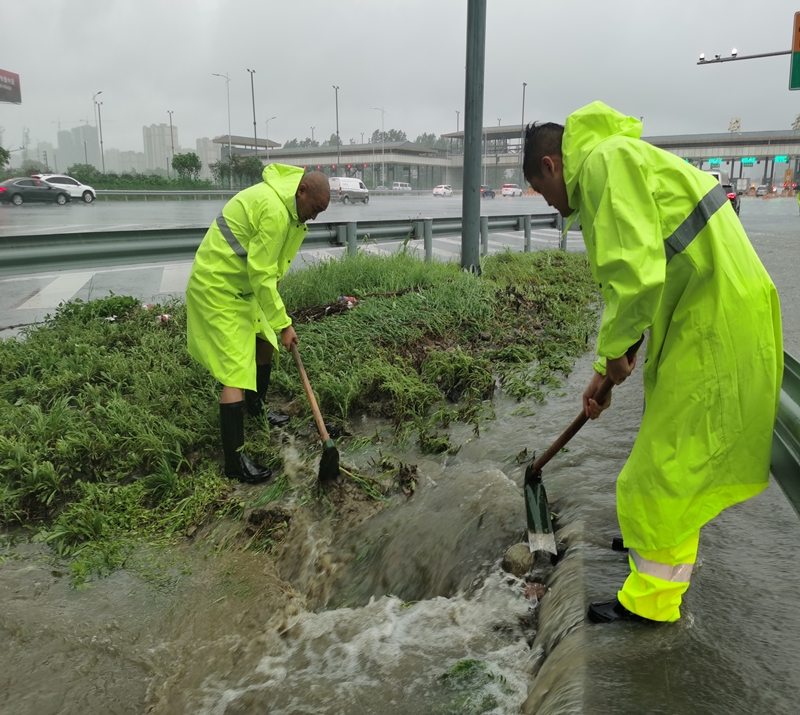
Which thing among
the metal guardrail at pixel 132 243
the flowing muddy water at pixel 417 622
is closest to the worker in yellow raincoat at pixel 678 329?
the flowing muddy water at pixel 417 622

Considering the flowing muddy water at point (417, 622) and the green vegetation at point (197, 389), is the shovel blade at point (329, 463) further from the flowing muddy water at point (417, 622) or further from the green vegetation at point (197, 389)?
the flowing muddy water at point (417, 622)

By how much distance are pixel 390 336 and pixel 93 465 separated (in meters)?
2.63

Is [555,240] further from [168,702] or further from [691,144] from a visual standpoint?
[691,144]

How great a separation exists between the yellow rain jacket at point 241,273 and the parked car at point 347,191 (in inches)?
1286

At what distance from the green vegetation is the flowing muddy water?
0.31 metres

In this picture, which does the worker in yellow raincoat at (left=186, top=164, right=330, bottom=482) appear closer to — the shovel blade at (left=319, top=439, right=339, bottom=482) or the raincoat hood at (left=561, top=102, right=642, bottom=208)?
the shovel blade at (left=319, top=439, right=339, bottom=482)

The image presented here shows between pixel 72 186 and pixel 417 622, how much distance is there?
3140cm

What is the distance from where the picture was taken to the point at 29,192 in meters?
27.8

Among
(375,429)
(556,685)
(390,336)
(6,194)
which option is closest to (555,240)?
(390,336)

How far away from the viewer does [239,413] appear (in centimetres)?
430

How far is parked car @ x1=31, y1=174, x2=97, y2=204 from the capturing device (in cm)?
2856

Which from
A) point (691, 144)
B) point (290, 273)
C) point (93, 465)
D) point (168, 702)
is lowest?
point (168, 702)

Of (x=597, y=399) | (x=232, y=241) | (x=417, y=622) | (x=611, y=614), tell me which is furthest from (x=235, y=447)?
(x=611, y=614)

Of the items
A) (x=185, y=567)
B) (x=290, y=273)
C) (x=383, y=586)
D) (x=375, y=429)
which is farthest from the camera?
(x=290, y=273)
